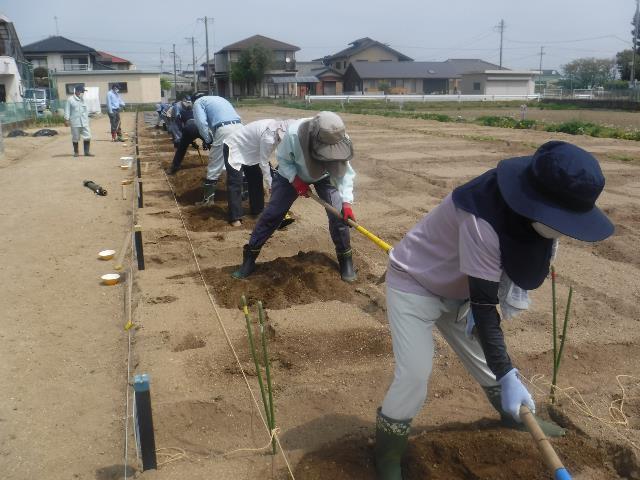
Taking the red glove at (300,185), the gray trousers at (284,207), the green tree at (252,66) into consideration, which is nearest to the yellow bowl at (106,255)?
the gray trousers at (284,207)

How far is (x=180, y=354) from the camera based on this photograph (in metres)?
4.15

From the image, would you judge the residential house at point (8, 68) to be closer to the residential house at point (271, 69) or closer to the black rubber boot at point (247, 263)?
the residential house at point (271, 69)

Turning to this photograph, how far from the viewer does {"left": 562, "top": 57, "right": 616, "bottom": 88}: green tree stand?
3039 inches

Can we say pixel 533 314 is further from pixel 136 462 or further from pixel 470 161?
pixel 470 161

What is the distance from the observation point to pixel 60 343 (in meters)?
4.42

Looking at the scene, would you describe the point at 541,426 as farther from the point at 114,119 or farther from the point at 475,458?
the point at 114,119

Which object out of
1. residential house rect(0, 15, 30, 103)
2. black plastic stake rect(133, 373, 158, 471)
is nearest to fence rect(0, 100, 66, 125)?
residential house rect(0, 15, 30, 103)

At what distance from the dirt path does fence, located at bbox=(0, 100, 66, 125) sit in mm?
14441

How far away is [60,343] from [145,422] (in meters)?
2.00

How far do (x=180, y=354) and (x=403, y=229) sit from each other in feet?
12.8

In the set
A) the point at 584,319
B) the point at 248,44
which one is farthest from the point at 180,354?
the point at 248,44

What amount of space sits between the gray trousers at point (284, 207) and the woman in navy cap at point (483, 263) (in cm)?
258

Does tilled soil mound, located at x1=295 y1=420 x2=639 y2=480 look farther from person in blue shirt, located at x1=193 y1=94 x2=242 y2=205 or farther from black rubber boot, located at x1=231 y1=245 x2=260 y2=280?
person in blue shirt, located at x1=193 y1=94 x2=242 y2=205

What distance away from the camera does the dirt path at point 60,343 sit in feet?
10.2
